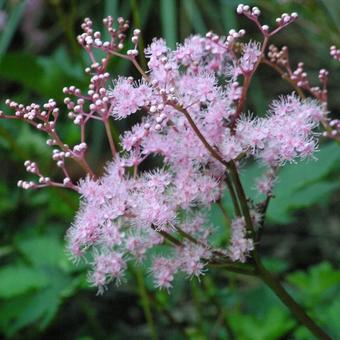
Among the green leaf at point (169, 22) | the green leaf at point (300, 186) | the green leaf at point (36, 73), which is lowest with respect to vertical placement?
the green leaf at point (300, 186)

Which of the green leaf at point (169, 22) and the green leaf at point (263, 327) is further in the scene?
the green leaf at point (169, 22)

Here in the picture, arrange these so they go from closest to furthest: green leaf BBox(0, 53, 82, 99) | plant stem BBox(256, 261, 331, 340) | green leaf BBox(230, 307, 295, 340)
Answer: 1. plant stem BBox(256, 261, 331, 340)
2. green leaf BBox(230, 307, 295, 340)
3. green leaf BBox(0, 53, 82, 99)

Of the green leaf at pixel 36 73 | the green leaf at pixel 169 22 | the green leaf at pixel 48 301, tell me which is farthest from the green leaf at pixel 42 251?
the green leaf at pixel 169 22

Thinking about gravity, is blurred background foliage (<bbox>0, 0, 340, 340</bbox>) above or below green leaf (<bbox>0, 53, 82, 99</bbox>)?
below

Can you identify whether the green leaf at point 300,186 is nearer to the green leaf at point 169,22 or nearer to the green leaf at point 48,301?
the green leaf at point 48,301

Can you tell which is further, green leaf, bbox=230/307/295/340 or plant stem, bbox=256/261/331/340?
green leaf, bbox=230/307/295/340

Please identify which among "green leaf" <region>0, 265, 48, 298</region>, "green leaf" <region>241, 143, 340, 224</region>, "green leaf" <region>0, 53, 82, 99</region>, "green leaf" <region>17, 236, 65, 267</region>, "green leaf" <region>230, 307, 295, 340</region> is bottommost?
"green leaf" <region>230, 307, 295, 340</region>

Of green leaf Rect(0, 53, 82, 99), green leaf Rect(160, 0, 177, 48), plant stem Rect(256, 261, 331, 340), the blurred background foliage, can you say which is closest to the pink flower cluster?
plant stem Rect(256, 261, 331, 340)

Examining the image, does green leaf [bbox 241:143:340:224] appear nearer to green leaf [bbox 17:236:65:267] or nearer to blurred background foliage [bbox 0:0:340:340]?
blurred background foliage [bbox 0:0:340:340]

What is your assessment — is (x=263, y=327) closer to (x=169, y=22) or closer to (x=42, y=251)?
(x=42, y=251)

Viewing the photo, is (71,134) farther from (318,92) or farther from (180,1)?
(180,1)
